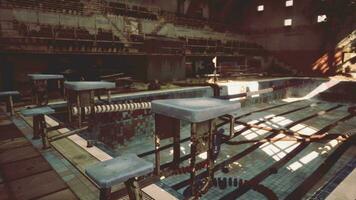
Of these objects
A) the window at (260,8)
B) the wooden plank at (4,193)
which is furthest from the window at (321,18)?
the wooden plank at (4,193)

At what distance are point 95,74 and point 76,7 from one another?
3.65m

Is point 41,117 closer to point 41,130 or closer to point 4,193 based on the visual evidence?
Result: point 41,130

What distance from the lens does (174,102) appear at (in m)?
2.04

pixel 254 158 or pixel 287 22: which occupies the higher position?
pixel 287 22

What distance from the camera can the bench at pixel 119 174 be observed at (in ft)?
4.66

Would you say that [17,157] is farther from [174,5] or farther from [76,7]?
[174,5]

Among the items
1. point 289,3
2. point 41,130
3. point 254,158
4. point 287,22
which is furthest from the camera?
point 287,22

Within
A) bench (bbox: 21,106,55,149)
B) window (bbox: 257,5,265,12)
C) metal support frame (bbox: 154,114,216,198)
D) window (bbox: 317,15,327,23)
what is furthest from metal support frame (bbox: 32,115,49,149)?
window (bbox: 257,5,265,12)

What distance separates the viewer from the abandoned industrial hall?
222 cm

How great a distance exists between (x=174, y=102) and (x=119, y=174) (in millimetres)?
772

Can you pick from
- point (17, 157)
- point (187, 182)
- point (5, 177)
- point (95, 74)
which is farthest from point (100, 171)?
point (95, 74)

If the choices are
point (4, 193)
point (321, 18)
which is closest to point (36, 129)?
point (4, 193)

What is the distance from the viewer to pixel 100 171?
1518 millimetres

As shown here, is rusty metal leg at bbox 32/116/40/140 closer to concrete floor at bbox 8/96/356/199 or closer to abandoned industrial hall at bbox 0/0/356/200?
abandoned industrial hall at bbox 0/0/356/200
